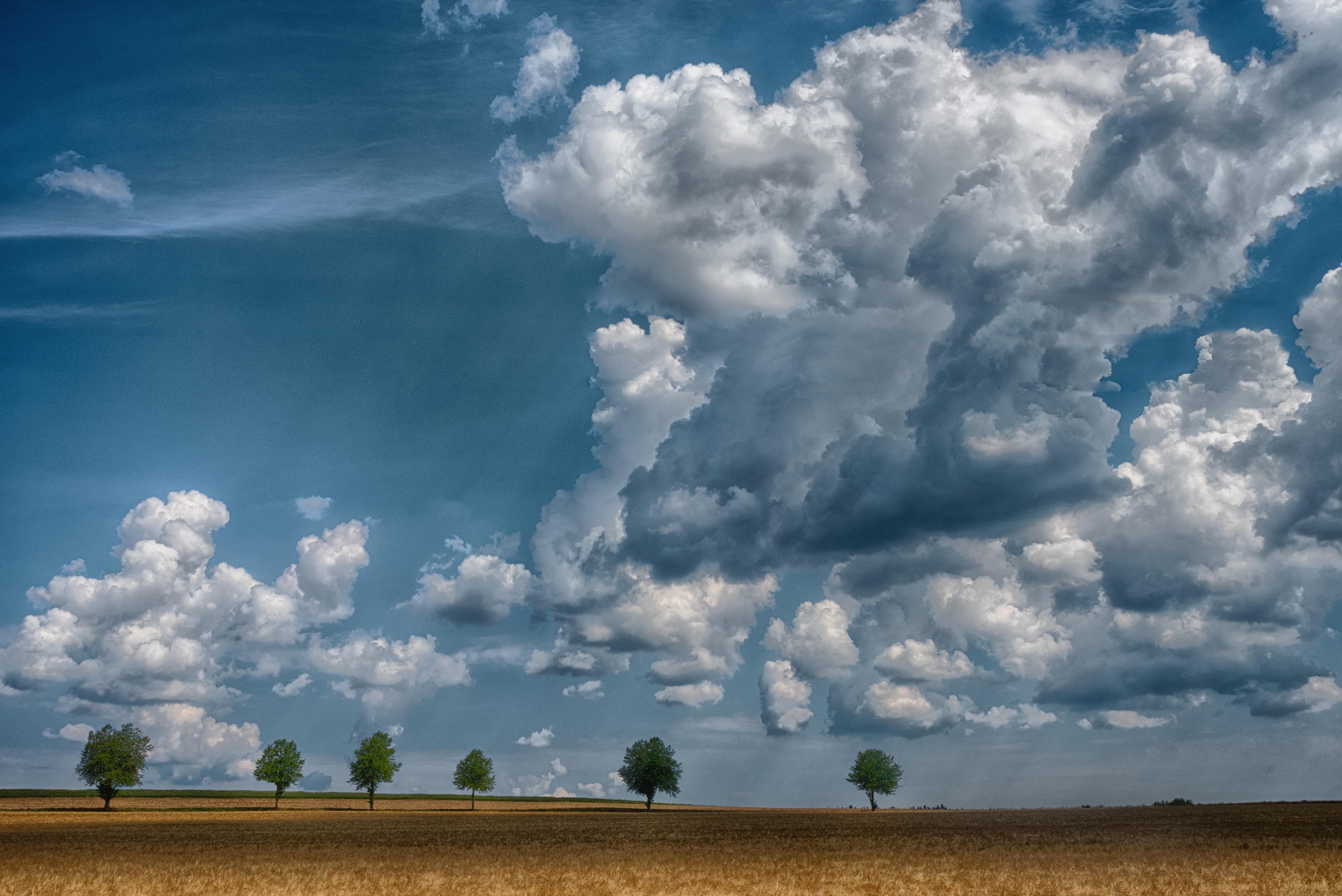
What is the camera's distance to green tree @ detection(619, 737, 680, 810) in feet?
527

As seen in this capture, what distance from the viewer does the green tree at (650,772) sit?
527 ft

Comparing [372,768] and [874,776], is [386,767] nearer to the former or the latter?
[372,768]

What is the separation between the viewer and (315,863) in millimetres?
42469

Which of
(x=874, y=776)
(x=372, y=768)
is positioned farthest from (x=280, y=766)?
(x=874, y=776)

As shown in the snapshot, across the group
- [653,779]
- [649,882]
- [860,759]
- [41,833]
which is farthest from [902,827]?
[860,759]

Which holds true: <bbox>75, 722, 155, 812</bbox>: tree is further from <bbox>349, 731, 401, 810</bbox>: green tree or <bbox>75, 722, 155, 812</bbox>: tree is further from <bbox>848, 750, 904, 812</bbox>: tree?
<bbox>848, 750, 904, 812</bbox>: tree

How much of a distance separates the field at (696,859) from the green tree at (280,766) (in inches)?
3141

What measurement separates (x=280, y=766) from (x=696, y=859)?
131193 millimetres

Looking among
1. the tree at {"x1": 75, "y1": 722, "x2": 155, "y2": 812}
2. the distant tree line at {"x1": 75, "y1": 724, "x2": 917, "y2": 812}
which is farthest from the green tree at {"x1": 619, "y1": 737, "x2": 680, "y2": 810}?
the tree at {"x1": 75, "y1": 722, "x2": 155, "y2": 812}

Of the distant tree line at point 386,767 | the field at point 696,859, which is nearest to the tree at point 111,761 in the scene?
the distant tree line at point 386,767

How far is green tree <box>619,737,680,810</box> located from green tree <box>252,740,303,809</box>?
5535cm

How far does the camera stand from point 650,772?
528ft

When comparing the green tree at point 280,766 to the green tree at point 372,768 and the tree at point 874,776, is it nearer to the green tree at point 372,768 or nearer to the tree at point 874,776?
the green tree at point 372,768

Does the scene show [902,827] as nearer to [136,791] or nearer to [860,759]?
[860,759]
